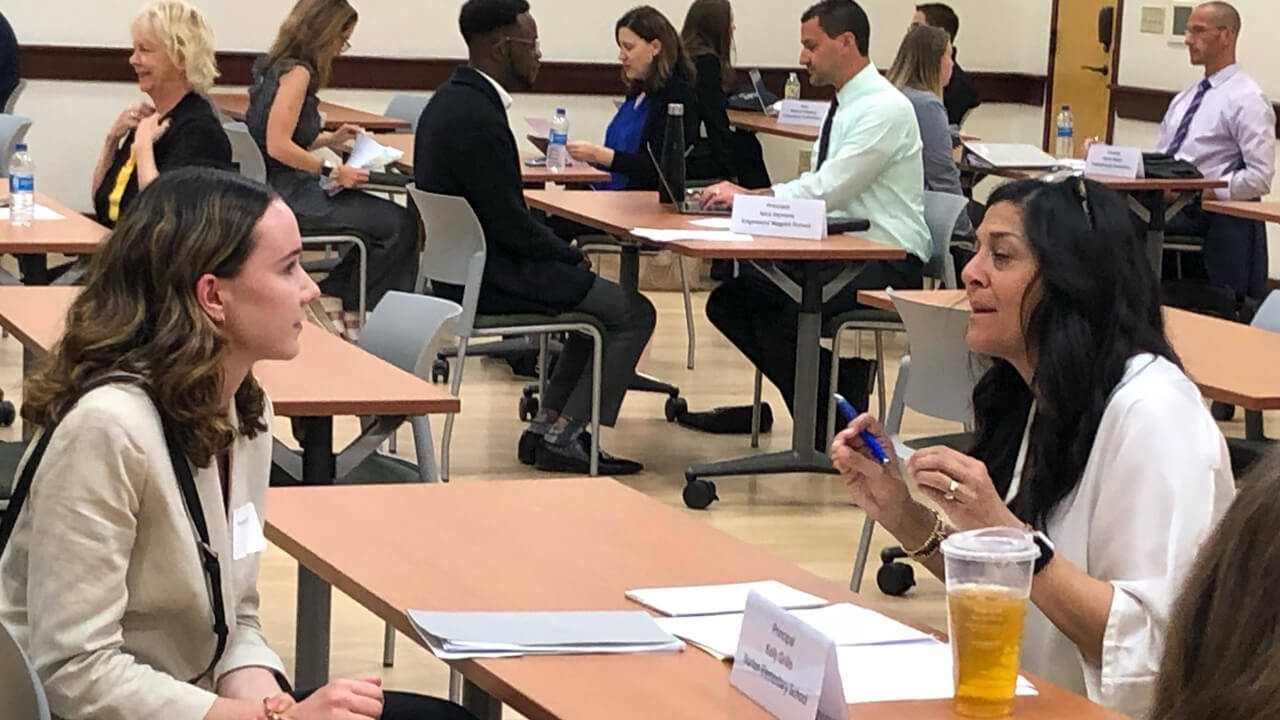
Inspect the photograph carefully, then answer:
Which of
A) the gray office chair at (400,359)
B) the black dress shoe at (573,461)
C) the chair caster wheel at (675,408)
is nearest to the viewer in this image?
the gray office chair at (400,359)

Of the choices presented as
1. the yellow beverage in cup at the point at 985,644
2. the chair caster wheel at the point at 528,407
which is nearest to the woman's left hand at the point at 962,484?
the yellow beverage in cup at the point at 985,644

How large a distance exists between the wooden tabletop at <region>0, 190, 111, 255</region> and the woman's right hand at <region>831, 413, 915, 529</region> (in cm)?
289

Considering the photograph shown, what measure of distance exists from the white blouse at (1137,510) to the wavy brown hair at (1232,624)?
3.82 ft

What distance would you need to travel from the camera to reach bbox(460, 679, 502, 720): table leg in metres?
2.63

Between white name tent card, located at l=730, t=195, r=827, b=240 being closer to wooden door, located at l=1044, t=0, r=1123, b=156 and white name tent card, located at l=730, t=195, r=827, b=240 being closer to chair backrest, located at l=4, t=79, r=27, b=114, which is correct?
chair backrest, located at l=4, t=79, r=27, b=114

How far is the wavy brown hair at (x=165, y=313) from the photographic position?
2188 millimetres

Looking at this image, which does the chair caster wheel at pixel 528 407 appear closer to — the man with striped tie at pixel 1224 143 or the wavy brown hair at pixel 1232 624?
the man with striped tie at pixel 1224 143

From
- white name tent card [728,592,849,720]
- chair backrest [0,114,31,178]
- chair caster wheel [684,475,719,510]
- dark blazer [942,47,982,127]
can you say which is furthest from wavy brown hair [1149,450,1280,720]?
dark blazer [942,47,982,127]

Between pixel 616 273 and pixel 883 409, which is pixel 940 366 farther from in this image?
pixel 616 273

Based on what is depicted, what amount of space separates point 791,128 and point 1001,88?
9.27 feet

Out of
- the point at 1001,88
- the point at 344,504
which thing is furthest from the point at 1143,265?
the point at 1001,88

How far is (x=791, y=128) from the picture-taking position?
930 cm

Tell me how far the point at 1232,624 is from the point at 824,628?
109 cm

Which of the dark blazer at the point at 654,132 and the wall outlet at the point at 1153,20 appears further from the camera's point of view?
the wall outlet at the point at 1153,20
